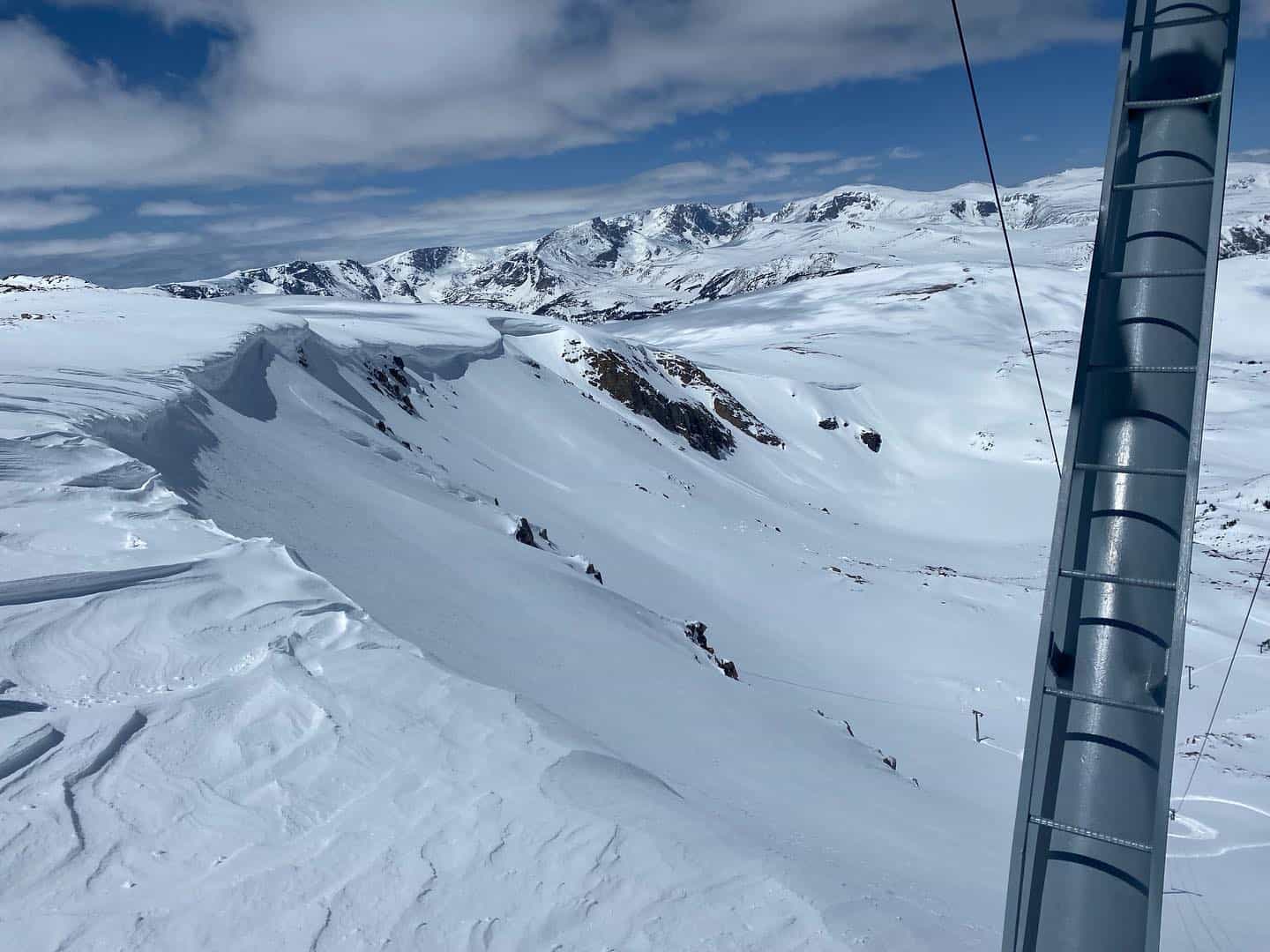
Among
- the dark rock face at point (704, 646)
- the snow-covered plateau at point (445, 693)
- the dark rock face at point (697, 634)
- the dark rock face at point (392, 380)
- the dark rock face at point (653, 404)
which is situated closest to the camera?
the snow-covered plateau at point (445, 693)

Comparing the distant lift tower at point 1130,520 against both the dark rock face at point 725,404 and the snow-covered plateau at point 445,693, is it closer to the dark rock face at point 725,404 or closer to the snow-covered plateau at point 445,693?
the snow-covered plateau at point 445,693

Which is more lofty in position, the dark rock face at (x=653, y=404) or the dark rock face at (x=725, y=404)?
the dark rock face at (x=725, y=404)

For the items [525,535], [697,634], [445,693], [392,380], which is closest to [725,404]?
[392,380]

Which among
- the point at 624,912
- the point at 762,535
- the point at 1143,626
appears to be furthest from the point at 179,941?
the point at 762,535

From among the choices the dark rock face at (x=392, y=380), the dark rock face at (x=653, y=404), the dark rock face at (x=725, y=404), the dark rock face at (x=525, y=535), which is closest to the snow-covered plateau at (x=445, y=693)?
the dark rock face at (x=525, y=535)

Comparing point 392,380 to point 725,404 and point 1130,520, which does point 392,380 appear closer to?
point 725,404

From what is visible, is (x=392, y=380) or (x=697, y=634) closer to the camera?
(x=697, y=634)
